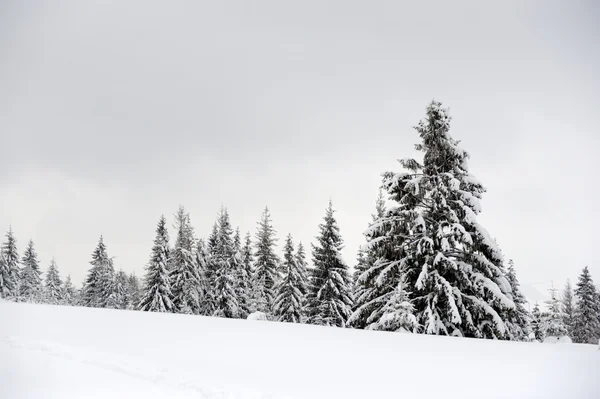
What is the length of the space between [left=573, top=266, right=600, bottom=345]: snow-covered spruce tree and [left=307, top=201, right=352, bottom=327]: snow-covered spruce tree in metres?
29.4

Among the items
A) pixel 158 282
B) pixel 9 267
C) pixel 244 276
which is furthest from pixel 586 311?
pixel 9 267

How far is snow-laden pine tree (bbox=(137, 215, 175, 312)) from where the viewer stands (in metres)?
28.3

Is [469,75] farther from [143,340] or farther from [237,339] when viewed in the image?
[143,340]

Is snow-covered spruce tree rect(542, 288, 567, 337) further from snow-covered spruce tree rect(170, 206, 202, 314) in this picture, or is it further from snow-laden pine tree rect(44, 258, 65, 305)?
snow-laden pine tree rect(44, 258, 65, 305)

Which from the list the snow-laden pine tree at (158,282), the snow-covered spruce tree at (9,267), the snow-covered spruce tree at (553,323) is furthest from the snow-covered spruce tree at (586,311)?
the snow-covered spruce tree at (9,267)

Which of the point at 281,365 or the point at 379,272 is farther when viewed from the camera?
the point at 379,272

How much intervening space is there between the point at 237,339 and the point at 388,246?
21.4 feet

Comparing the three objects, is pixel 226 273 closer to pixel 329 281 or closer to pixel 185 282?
pixel 185 282

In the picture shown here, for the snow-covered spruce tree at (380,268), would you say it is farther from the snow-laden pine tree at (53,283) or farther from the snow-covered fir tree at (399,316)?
the snow-laden pine tree at (53,283)

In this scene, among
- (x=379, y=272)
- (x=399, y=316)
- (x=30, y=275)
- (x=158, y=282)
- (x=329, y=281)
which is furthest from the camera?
(x=30, y=275)

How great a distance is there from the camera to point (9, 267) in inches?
1594

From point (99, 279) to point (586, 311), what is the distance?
54646 millimetres

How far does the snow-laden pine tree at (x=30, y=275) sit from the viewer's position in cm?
4369

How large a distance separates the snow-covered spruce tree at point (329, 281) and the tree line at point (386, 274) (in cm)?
7
